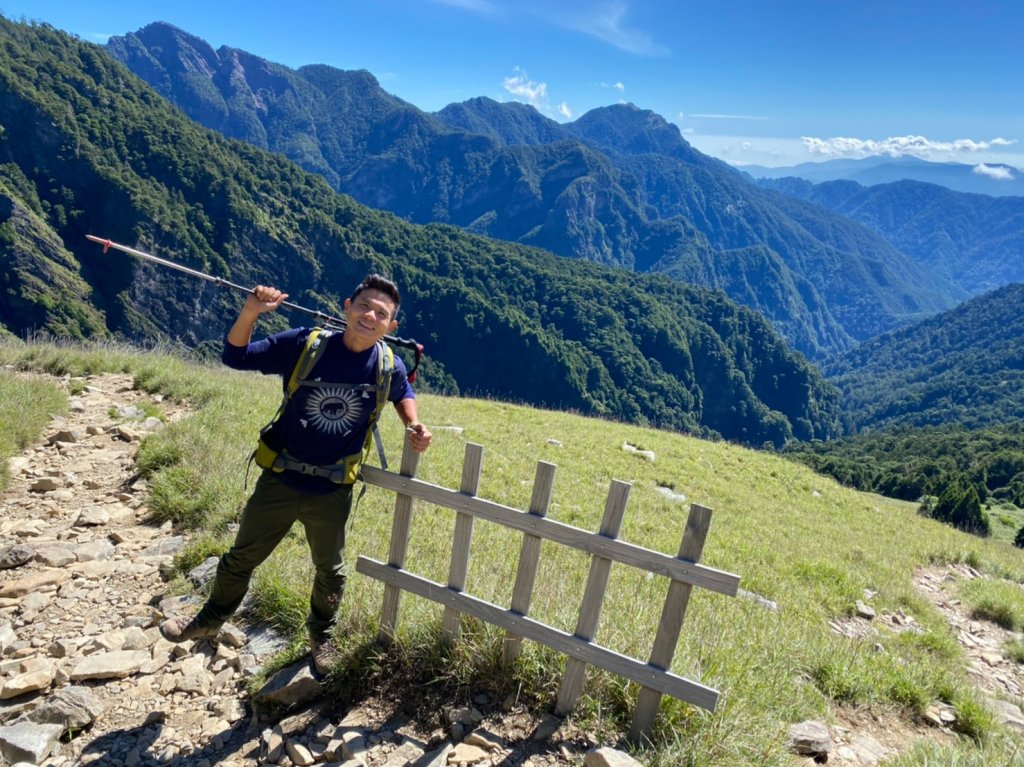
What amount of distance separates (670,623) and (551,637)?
757 mm

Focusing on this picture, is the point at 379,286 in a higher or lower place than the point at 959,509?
higher

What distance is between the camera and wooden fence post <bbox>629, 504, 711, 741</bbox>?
3321 millimetres

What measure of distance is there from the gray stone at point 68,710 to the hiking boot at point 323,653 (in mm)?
1325

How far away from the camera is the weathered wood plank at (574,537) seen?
3.28m

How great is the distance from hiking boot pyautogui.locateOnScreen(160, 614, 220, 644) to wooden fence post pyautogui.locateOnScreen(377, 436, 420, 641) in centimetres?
119

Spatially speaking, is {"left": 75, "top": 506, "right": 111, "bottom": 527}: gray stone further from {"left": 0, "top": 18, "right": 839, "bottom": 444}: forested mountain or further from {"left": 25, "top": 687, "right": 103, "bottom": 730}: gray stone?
{"left": 0, "top": 18, "right": 839, "bottom": 444}: forested mountain

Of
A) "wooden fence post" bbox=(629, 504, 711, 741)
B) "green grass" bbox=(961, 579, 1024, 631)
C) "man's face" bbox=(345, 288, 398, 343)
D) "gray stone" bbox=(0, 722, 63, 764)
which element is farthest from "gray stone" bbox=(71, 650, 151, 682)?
"green grass" bbox=(961, 579, 1024, 631)

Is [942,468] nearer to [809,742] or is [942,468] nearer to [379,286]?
[809,742]

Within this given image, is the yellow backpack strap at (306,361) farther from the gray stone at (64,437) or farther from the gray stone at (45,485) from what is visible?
the gray stone at (64,437)

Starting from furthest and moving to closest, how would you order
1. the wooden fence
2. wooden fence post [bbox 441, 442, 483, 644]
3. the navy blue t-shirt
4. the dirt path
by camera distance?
wooden fence post [bbox 441, 442, 483, 644] < the navy blue t-shirt < the dirt path < the wooden fence

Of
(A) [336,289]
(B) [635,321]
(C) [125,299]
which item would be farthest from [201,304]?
(B) [635,321]

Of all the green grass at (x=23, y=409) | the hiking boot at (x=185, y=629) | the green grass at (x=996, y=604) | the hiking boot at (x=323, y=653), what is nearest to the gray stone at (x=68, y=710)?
the hiking boot at (x=185, y=629)

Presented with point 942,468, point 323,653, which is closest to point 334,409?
point 323,653

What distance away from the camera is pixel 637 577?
22.7 feet
